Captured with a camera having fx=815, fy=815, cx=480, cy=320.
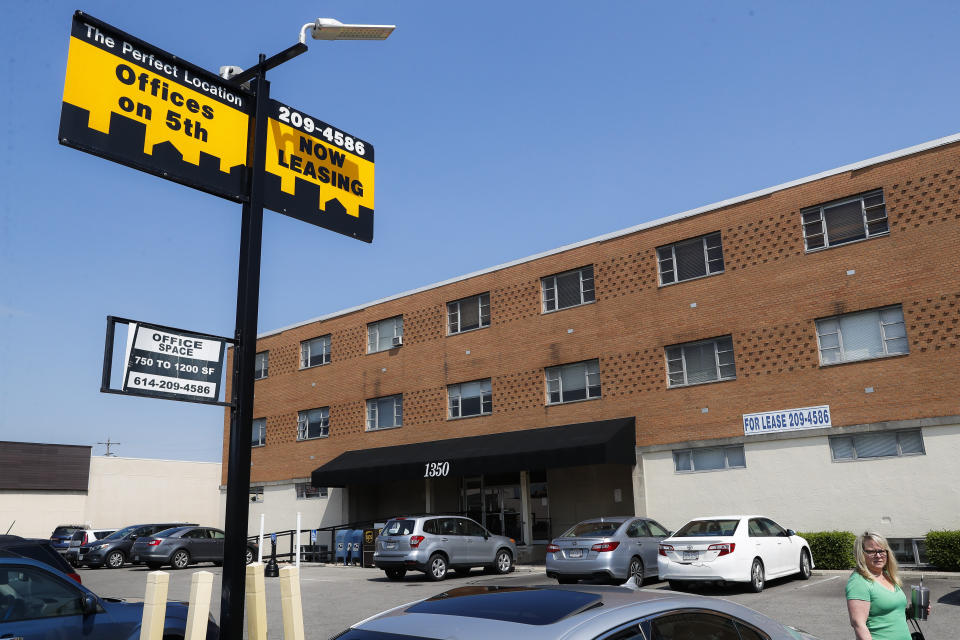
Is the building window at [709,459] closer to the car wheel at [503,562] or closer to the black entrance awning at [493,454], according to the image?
the black entrance awning at [493,454]

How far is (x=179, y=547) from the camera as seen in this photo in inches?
1082

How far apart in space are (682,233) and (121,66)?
21.0 m

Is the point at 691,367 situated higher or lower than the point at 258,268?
higher

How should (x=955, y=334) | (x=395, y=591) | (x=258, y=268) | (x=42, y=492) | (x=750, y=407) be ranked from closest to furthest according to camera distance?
(x=258, y=268), (x=395, y=591), (x=955, y=334), (x=750, y=407), (x=42, y=492)

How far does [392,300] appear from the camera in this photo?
33812mm

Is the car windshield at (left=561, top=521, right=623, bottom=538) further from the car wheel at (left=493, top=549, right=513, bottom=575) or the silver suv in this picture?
the car wheel at (left=493, top=549, right=513, bottom=575)

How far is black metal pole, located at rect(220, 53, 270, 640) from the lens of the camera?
6.44 metres

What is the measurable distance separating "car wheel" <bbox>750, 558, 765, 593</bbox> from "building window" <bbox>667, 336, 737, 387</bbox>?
8.33 meters

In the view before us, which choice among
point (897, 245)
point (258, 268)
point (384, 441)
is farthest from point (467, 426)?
point (258, 268)

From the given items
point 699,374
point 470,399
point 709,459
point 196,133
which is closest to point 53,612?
point 196,133

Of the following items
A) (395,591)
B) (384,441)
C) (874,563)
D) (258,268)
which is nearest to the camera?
(874,563)

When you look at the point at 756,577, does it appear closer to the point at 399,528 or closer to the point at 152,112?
the point at 399,528

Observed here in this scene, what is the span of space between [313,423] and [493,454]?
12.5 metres

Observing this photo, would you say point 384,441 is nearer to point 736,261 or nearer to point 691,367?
point 691,367
